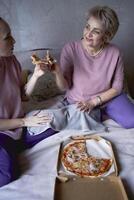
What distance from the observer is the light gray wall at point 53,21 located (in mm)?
1933

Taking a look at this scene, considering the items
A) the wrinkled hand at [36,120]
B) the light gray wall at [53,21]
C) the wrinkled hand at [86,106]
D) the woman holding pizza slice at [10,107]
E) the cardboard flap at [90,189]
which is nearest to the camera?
the cardboard flap at [90,189]

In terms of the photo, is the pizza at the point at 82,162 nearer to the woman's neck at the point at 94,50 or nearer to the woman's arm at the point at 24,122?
the woman's arm at the point at 24,122

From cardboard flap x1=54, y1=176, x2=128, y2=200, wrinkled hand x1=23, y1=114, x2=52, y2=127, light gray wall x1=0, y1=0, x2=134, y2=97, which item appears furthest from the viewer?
light gray wall x1=0, y1=0, x2=134, y2=97

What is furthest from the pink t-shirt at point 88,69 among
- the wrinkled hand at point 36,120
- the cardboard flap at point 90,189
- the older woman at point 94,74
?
the cardboard flap at point 90,189

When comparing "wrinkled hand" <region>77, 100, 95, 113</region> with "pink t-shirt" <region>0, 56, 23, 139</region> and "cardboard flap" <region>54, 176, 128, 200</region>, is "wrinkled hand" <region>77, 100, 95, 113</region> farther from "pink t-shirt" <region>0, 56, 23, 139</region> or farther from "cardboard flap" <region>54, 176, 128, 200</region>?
"cardboard flap" <region>54, 176, 128, 200</region>

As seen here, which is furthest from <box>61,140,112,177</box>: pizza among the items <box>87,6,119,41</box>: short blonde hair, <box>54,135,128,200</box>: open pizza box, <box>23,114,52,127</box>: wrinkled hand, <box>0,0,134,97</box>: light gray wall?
<box>0,0,134,97</box>: light gray wall

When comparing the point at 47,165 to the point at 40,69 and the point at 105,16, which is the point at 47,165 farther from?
the point at 105,16

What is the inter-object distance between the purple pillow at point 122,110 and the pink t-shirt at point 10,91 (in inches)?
19.7

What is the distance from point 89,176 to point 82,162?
0.09m

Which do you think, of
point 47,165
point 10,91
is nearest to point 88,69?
point 10,91

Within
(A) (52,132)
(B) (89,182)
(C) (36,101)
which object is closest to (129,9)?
(C) (36,101)

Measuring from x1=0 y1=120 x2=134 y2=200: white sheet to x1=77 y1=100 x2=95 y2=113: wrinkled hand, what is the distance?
119 millimetres

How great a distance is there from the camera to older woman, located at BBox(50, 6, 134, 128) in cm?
147

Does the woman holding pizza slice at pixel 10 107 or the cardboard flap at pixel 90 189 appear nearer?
the cardboard flap at pixel 90 189
